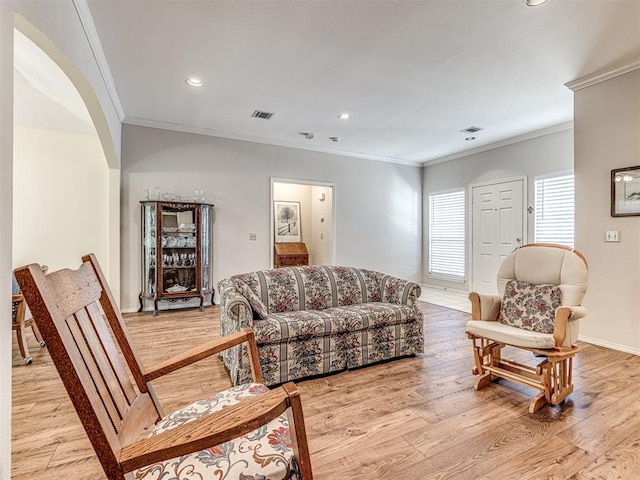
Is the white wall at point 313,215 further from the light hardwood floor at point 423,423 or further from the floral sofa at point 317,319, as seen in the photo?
the light hardwood floor at point 423,423

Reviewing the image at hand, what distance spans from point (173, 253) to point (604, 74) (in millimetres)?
5378

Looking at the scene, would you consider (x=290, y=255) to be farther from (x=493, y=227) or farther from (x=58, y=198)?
(x=58, y=198)

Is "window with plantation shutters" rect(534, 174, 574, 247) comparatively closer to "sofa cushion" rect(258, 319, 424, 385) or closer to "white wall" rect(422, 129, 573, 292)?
"white wall" rect(422, 129, 573, 292)

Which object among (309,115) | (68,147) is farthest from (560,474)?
(68,147)

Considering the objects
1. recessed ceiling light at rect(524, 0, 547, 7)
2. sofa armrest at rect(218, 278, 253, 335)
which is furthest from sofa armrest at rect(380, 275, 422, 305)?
recessed ceiling light at rect(524, 0, 547, 7)

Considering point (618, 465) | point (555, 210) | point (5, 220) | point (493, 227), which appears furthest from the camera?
point (493, 227)

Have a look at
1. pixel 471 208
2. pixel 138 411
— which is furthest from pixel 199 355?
pixel 471 208

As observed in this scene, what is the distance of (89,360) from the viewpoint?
35.1 inches

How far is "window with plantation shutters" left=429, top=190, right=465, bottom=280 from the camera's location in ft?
20.7

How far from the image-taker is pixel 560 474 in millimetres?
1548

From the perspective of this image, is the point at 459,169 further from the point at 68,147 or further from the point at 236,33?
the point at 68,147

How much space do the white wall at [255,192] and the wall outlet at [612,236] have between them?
12.2 feet

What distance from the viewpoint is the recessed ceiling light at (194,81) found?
3.37 metres

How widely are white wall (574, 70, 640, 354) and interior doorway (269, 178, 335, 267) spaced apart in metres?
3.68
